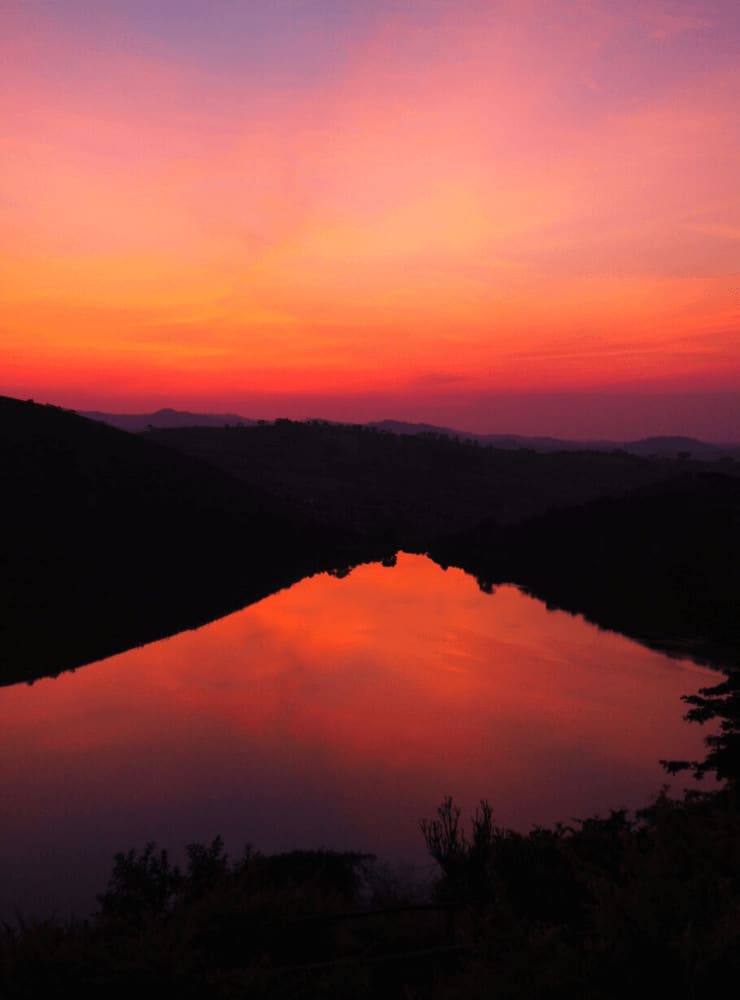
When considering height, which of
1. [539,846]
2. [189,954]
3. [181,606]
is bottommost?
[181,606]

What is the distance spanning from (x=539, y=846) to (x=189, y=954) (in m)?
11.9

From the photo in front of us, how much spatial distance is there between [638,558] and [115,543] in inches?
2424

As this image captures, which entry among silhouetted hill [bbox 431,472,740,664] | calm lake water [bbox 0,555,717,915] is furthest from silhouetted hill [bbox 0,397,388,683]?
silhouetted hill [bbox 431,472,740,664]

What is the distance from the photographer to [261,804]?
33.8 m

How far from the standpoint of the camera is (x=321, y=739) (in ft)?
139

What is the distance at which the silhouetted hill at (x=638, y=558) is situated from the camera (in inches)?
2936

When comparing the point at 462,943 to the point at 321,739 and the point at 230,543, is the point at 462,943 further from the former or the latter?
the point at 230,543

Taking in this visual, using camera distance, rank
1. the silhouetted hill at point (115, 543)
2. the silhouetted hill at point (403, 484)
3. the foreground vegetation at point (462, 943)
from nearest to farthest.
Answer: the foreground vegetation at point (462, 943)
the silhouetted hill at point (115, 543)
the silhouetted hill at point (403, 484)

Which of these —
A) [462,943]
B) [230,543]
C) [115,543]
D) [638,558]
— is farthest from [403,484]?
[462,943]

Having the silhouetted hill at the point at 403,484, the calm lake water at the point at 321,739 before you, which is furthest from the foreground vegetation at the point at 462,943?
Result: the silhouetted hill at the point at 403,484

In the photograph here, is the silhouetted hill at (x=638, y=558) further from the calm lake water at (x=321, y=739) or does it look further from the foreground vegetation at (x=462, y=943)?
the foreground vegetation at (x=462, y=943)

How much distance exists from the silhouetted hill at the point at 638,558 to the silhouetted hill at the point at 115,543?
23541 millimetres

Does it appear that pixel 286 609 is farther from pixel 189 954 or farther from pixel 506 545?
pixel 189 954

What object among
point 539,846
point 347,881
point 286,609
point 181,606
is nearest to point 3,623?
point 181,606
